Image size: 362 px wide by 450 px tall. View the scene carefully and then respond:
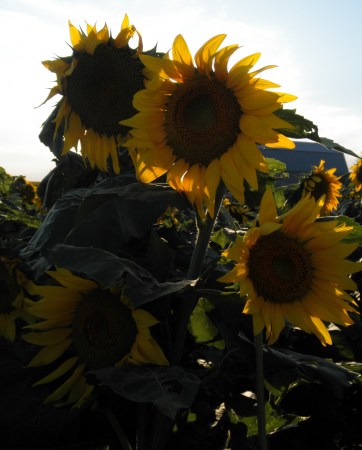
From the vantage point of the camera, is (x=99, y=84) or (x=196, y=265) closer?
(x=196, y=265)

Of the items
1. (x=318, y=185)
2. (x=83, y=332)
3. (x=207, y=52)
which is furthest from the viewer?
(x=318, y=185)

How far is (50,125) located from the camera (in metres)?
1.67

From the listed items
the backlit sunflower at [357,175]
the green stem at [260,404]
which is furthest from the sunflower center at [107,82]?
the backlit sunflower at [357,175]

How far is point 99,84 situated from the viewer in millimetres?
1448

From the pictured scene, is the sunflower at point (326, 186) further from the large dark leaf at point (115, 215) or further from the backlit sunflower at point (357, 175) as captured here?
the large dark leaf at point (115, 215)

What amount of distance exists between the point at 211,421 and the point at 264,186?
0.66 m

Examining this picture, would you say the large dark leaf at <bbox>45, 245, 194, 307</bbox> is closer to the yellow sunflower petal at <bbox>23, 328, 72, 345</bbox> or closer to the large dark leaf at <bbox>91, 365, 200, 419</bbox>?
the large dark leaf at <bbox>91, 365, 200, 419</bbox>

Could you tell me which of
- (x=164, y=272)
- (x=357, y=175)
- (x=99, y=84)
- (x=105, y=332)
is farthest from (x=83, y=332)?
(x=357, y=175)

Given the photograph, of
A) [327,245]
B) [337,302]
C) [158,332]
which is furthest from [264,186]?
[158,332]

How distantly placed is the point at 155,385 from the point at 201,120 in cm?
60

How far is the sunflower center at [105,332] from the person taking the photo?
132 cm

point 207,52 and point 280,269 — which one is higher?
point 207,52

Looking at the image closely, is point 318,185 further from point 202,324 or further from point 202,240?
point 202,240

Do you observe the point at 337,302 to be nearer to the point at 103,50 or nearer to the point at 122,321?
the point at 122,321
